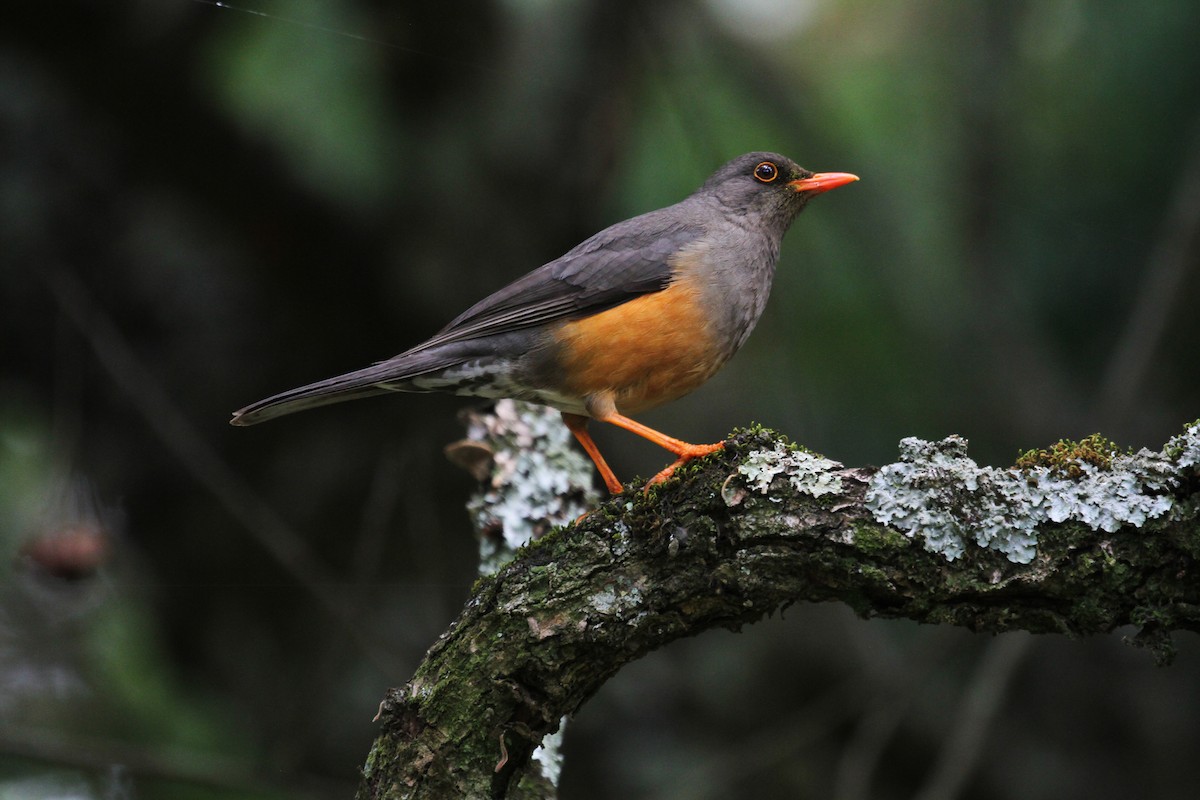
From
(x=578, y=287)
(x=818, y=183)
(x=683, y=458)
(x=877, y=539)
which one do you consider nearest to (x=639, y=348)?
(x=578, y=287)

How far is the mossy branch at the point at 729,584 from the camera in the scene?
2.66 m

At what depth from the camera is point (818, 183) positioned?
16.3 ft

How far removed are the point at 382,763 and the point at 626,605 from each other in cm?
84

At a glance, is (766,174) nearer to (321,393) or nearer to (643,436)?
(643,436)

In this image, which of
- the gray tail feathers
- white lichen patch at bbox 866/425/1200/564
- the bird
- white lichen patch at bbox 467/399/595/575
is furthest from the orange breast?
white lichen patch at bbox 866/425/1200/564

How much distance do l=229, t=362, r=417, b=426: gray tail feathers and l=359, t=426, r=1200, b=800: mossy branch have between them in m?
1.13

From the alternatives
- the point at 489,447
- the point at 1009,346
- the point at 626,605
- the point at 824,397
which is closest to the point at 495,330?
the point at 489,447

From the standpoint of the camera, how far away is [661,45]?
21.2 feet

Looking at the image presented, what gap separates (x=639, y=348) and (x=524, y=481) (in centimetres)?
77

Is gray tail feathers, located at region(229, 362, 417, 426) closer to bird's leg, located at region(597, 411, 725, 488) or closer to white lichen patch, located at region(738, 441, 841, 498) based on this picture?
bird's leg, located at region(597, 411, 725, 488)

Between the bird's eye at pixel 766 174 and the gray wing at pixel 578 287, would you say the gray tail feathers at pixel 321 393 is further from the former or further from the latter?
the bird's eye at pixel 766 174

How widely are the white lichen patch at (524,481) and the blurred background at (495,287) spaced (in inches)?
51.7

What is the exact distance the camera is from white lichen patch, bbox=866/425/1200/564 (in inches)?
105

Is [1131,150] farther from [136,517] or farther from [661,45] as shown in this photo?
[136,517]
